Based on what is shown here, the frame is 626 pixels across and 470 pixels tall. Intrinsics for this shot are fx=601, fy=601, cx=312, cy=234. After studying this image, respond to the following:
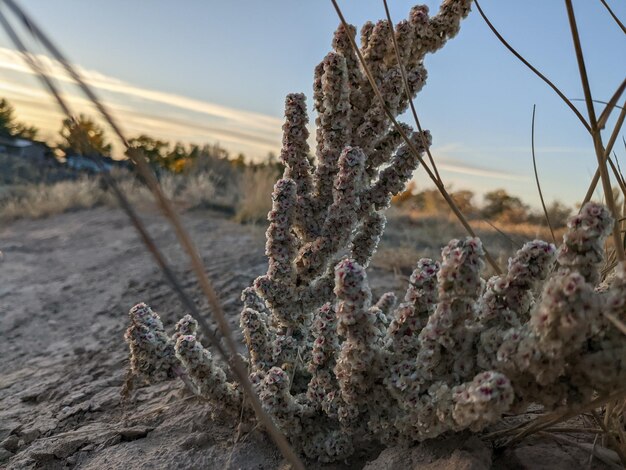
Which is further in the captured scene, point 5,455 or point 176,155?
point 176,155

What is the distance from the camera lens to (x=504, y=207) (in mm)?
12422

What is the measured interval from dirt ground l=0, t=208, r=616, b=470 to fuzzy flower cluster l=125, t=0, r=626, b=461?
0.15 meters

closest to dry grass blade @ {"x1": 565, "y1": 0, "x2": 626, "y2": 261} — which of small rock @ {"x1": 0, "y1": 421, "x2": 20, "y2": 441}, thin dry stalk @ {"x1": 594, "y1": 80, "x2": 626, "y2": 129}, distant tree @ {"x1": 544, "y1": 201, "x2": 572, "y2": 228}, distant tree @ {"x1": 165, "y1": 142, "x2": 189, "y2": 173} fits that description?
thin dry stalk @ {"x1": 594, "y1": 80, "x2": 626, "y2": 129}

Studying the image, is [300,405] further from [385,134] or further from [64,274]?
[64,274]

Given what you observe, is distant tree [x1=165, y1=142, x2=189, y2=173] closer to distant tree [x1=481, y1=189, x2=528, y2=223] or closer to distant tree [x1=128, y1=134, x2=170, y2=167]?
distant tree [x1=128, y1=134, x2=170, y2=167]

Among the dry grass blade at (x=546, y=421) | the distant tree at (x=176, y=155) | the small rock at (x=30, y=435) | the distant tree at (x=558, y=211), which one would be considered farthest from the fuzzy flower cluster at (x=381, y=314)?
the distant tree at (x=176, y=155)

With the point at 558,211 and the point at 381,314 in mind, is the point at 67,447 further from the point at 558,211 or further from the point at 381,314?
the point at 558,211

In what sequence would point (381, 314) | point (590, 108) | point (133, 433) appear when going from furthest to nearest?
point (133, 433), point (381, 314), point (590, 108)

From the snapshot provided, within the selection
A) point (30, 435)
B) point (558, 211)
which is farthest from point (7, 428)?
point (558, 211)

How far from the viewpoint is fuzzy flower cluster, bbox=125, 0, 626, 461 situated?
1271 millimetres

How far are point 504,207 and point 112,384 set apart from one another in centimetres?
1081

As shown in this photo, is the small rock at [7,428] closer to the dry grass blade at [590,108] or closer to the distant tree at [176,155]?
the dry grass blade at [590,108]

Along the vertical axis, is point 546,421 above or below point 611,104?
below

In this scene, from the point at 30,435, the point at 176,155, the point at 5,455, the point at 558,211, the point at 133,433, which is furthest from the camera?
the point at 176,155
